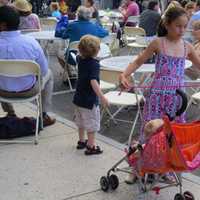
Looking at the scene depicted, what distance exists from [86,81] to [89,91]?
0.34 ft

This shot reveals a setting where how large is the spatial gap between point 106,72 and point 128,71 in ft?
4.15

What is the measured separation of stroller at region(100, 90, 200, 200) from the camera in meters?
3.10

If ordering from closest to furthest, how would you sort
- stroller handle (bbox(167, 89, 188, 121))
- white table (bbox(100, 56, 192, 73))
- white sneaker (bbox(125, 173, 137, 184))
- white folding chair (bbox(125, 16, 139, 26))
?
1. stroller handle (bbox(167, 89, 188, 121))
2. white sneaker (bbox(125, 173, 137, 184))
3. white table (bbox(100, 56, 192, 73))
4. white folding chair (bbox(125, 16, 139, 26))

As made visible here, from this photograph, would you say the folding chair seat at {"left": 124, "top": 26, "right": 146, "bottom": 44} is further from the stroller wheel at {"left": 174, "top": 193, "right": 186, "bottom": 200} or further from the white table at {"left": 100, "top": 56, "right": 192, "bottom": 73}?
the stroller wheel at {"left": 174, "top": 193, "right": 186, "bottom": 200}

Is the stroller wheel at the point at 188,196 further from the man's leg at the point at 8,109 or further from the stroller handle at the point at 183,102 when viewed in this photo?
the man's leg at the point at 8,109

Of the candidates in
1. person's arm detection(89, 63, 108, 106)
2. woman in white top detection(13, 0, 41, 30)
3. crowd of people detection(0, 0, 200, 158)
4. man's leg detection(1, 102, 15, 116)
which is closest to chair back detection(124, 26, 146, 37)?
woman in white top detection(13, 0, 41, 30)

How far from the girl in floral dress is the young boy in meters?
0.64

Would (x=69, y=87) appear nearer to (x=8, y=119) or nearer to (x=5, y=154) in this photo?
(x=8, y=119)

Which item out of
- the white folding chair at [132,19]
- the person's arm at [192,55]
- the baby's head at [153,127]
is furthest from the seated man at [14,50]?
the white folding chair at [132,19]

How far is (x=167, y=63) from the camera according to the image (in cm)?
380

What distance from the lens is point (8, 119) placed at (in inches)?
207

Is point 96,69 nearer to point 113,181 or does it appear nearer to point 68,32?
point 113,181

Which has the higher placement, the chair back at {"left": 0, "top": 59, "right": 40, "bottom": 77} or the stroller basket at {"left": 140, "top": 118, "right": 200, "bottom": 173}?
the chair back at {"left": 0, "top": 59, "right": 40, "bottom": 77}

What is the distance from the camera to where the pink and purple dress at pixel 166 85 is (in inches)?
150
